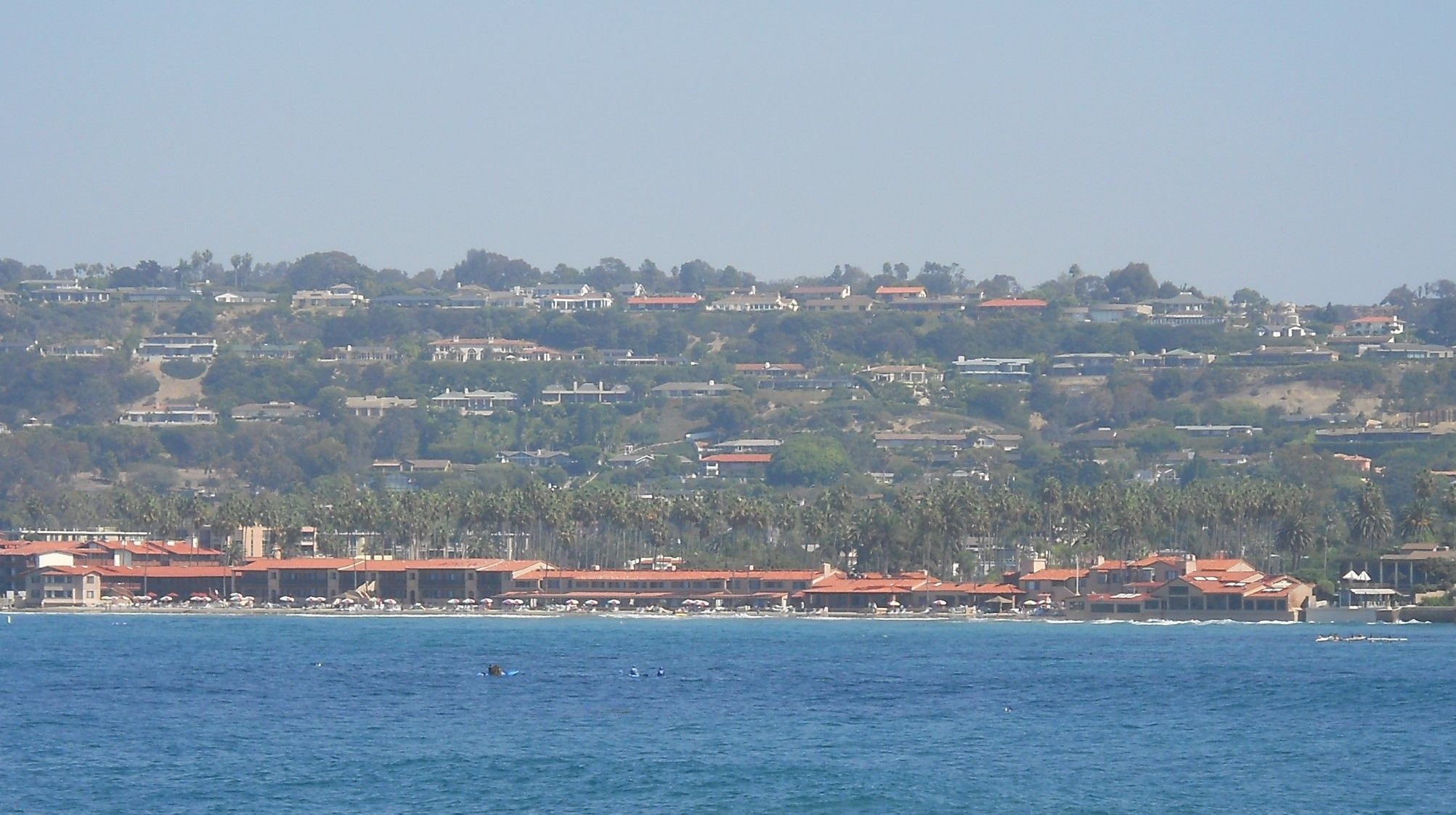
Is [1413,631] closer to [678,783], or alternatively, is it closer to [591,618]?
[591,618]

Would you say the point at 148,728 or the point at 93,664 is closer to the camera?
the point at 148,728

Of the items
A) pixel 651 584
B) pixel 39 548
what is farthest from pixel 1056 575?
pixel 39 548

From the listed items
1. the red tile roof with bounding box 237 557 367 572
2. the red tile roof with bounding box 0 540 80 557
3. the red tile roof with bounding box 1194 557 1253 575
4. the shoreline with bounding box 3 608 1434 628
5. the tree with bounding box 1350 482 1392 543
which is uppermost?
the tree with bounding box 1350 482 1392 543

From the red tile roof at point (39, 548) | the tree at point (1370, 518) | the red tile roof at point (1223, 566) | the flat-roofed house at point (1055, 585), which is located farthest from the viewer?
the red tile roof at point (39, 548)

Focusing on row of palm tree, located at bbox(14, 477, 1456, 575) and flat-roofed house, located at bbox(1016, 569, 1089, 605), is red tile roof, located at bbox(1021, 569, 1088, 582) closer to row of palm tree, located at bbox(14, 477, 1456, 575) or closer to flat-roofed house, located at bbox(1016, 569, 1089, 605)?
flat-roofed house, located at bbox(1016, 569, 1089, 605)

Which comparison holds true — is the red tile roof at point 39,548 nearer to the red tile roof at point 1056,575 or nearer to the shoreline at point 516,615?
the shoreline at point 516,615

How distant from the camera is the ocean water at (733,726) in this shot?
53969mm

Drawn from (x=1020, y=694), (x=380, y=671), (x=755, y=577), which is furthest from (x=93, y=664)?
(x=755, y=577)

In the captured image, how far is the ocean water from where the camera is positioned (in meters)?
54.0

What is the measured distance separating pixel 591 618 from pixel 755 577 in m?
10.3

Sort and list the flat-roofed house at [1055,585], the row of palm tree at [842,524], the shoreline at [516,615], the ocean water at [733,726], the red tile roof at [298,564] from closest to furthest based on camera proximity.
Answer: the ocean water at [733,726] < the shoreline at [516,615] < the flat-roofed house at [1055,585] < the row of palm tree at [842,524] < the red tile roof at [298,564]

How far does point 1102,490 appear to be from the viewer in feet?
483

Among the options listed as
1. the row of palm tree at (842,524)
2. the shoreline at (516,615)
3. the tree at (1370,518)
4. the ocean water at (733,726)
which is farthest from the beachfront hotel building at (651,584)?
the ocean water at (733,726)

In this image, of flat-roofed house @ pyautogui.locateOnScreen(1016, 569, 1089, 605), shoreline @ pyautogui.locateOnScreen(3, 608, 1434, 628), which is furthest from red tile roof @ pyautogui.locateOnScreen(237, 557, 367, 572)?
flat-roofed house @ pyautogui.locateOnScreen(1016, 569, 1089, 605)
